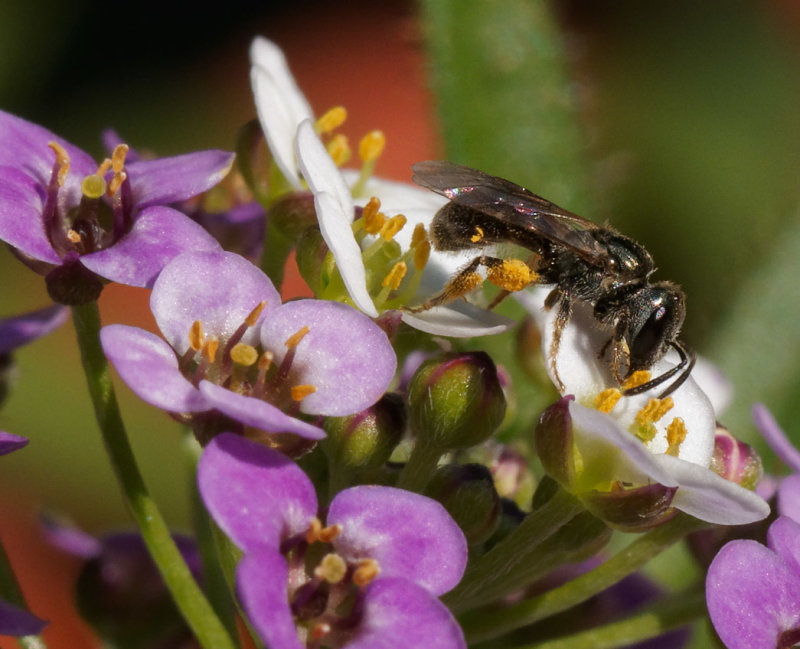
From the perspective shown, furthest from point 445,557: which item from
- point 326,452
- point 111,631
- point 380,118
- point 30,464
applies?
point 380,118

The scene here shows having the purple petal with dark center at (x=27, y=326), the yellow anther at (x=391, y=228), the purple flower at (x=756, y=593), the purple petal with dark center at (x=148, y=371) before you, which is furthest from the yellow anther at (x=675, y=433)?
the purple petal with dark center at (x=27, y=326)

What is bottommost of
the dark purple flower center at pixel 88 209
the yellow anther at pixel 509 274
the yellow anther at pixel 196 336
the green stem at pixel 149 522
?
the green stem at pixel 149 522

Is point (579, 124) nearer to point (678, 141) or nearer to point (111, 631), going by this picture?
point (111, 631)

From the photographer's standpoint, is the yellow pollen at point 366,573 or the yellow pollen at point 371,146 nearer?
the yellow pollen at point 366,573

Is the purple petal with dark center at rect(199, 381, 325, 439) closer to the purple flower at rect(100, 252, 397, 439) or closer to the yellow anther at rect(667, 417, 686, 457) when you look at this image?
the purple flower at rect(100, 252, 397, 439)

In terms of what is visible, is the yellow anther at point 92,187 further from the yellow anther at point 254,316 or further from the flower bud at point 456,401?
the flower bud at point 456,401
